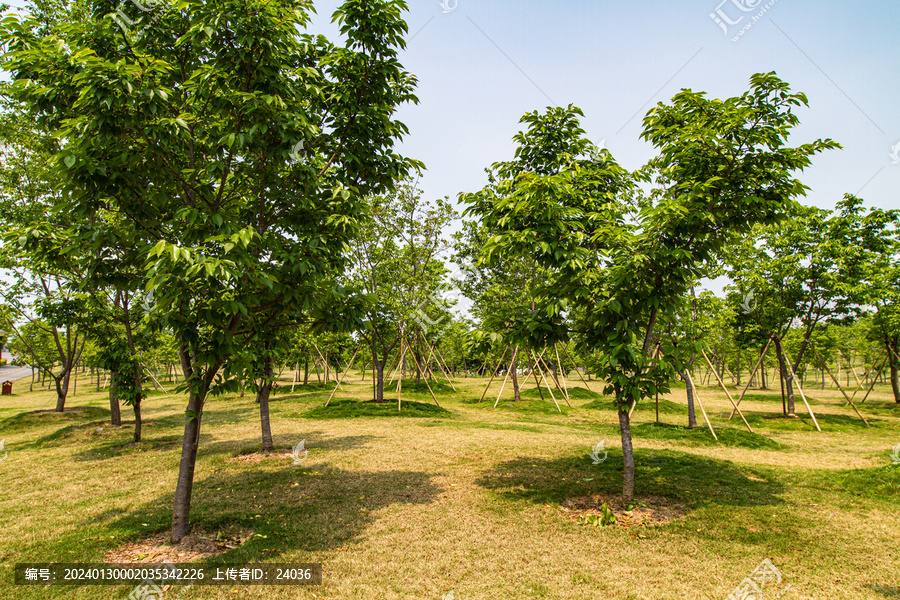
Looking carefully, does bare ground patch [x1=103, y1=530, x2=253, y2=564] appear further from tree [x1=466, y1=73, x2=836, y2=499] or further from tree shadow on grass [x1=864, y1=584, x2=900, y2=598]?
tree shadow on grass [x1=864, y1=584, x2=900, y2=598]

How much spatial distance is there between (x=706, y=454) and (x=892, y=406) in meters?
21.7

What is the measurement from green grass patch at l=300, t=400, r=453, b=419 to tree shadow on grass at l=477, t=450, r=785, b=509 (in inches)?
373

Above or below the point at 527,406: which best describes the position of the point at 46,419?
above

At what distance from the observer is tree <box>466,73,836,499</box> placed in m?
6.86

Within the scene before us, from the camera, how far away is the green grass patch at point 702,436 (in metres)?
13.2

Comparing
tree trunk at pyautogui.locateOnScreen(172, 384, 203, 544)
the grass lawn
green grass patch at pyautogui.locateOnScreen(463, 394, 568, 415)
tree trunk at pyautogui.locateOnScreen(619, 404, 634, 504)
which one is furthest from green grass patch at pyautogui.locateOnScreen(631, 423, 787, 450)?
tree trunk at pyautogui.locateOnScreen(172, 384, 203, 544)

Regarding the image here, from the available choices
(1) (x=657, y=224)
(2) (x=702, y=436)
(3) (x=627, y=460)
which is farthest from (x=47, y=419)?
(2) (x=702, y=436)

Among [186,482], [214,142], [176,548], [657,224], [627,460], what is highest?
[214,142]

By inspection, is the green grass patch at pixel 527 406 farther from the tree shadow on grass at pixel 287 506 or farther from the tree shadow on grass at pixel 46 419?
the tree shadow on grass at pixel 46 419

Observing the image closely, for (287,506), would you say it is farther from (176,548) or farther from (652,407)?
(652,407)

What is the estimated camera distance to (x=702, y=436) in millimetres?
14141

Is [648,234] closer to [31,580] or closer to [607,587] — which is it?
[607,587]

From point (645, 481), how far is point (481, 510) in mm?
3825

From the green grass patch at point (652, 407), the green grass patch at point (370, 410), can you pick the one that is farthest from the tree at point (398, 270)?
the green grass patch at point (652, 407)
